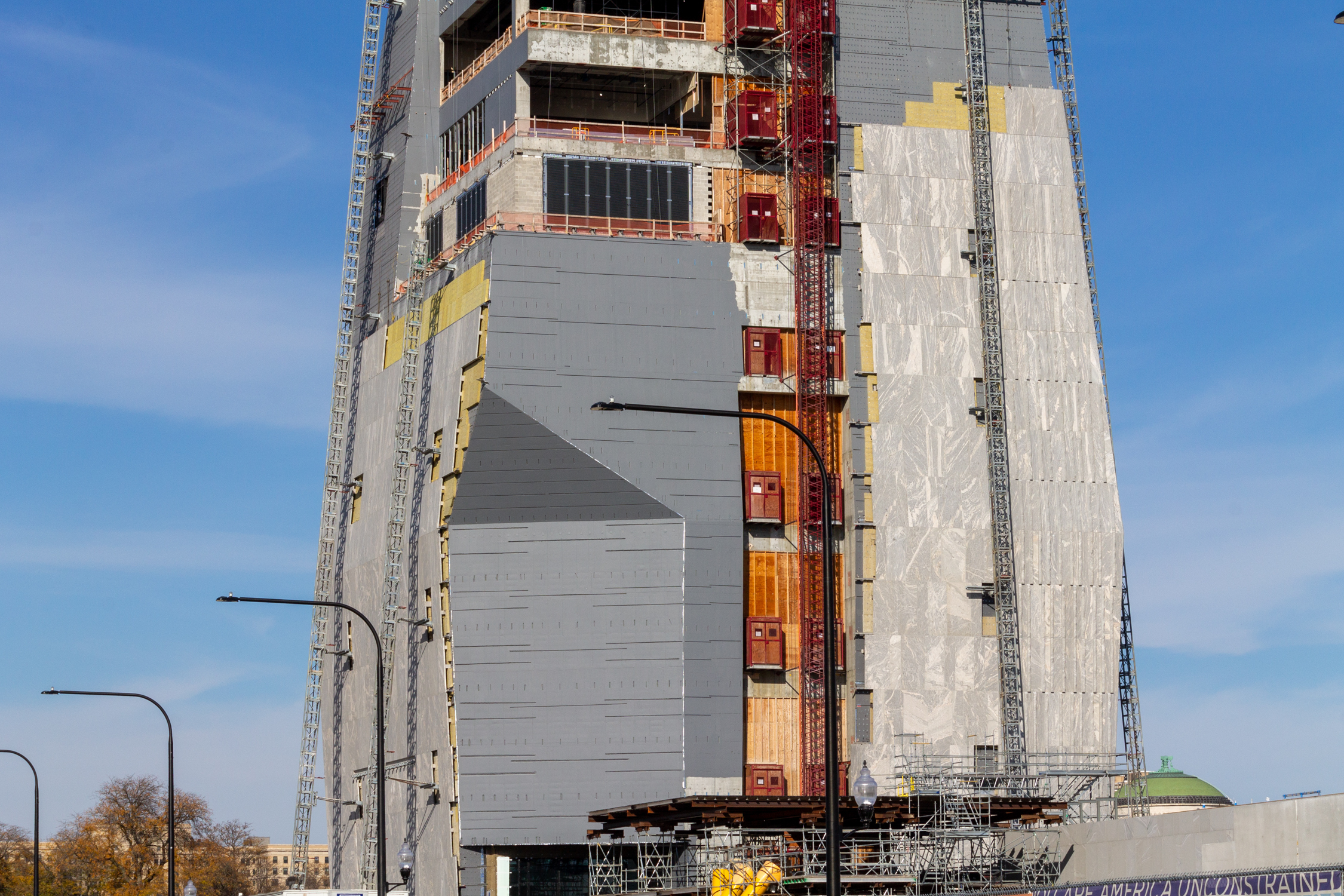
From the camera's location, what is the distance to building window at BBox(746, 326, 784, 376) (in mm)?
88062

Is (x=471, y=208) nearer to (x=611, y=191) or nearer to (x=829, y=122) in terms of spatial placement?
(x=611, y=191)

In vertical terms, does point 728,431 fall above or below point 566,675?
above

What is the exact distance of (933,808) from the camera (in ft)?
249

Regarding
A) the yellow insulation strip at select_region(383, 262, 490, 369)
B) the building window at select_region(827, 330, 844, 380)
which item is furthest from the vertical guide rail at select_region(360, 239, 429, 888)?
the building window at select_region(827, 330, 844, 380)

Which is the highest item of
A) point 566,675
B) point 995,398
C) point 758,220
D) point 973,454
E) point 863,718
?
point 758,220

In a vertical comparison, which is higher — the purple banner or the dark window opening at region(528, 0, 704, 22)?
the dark window opening at region(528, 0, 704, 22)

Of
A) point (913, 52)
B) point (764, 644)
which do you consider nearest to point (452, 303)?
point (764, 644)

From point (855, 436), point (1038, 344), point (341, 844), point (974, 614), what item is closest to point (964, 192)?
point (1038, 344)

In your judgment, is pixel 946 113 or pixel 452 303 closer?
pixel 452 303

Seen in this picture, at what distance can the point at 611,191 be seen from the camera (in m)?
90.6

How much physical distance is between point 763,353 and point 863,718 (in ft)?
56.9

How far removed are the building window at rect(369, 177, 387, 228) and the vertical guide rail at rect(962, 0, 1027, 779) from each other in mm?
33211

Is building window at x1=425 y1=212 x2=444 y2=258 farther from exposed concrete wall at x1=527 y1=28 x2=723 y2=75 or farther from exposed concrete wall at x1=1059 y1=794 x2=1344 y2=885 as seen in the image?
exposed concrete wall at x1=1059 y1=794 x2=1344 y2=885

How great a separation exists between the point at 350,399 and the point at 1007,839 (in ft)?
159
